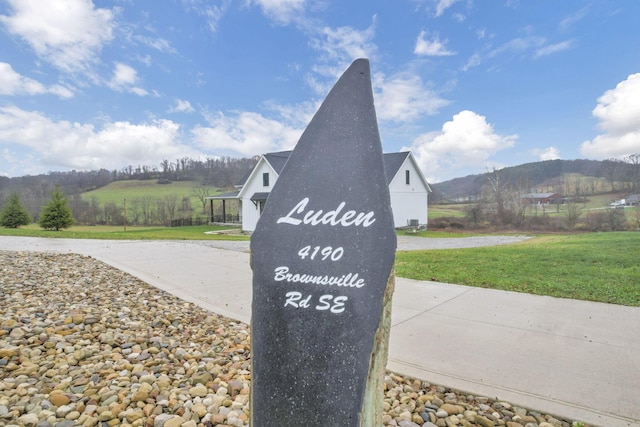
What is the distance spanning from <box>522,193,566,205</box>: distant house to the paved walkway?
2641cm

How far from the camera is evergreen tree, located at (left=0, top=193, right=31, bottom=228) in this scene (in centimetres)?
2430

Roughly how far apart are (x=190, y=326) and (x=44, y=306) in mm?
2209

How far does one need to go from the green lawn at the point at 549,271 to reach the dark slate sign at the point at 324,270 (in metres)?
5.41

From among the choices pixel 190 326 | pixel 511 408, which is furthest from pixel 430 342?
pixel 190 326

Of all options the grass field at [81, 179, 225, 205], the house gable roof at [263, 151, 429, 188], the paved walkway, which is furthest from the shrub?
the grass field at [81, 179, 225, 205]

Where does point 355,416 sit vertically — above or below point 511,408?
above

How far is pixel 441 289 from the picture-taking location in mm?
6340

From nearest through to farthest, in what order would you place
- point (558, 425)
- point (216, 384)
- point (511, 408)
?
1. point (558, 425)
2. point (511, 408)
3. point (216, 384)

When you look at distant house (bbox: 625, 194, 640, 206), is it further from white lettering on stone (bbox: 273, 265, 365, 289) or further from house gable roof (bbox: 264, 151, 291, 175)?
white lettering on stone (bbox: 273, 265, 365, 289)

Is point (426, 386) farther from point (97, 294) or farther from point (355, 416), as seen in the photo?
point (97, 294)

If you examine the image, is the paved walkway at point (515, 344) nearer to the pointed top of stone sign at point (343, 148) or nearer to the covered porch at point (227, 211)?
the pointed top of stone sign at point (343, 148)

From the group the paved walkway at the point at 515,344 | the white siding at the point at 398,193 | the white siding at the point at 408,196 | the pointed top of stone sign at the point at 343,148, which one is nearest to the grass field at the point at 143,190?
the white siding at the point at 398,193

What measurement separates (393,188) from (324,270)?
76.2 feet

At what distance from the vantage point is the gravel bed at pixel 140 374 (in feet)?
8.40
